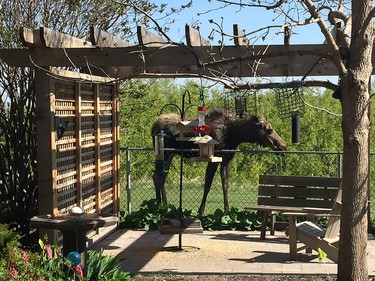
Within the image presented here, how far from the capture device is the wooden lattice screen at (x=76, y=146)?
7629mm

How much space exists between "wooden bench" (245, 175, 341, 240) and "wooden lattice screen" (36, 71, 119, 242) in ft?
7.39

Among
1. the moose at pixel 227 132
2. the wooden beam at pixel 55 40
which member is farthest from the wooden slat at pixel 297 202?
the wooden beam at pixel 55 40

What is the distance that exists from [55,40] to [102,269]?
2543mm

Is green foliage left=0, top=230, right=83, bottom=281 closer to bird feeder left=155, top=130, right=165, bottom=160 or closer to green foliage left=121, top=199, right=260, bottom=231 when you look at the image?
bird feeder left=155, top=130, right=165, bottom=160

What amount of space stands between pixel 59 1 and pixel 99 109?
64.0 inches

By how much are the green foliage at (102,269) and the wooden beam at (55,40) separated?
7.42 ft

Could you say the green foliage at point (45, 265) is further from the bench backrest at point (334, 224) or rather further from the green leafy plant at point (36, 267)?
the bench backrest at point (334, 224)

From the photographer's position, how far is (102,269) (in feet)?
22.2

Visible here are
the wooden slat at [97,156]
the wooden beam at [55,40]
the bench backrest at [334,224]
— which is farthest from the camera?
the wooden slat at [97,156]

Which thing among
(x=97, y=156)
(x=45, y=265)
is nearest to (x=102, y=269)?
(x=45, y=265)

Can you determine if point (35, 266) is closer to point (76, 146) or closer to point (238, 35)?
point (76, 146)

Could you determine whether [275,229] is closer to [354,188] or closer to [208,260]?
[208,260]

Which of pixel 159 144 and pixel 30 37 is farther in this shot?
pixel 159 144

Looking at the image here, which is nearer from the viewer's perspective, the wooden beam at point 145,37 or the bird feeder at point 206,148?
the wooden beam at point 145,37
